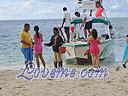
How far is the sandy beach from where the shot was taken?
24.7ft

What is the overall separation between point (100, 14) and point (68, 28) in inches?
97.7

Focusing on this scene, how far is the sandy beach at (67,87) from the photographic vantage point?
754cm

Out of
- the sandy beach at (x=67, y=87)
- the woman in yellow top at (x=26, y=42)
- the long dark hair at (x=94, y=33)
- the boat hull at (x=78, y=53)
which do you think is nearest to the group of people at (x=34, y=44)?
the woman in yellow top at (x=26, y=42)

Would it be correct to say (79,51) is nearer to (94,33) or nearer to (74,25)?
(74,25)

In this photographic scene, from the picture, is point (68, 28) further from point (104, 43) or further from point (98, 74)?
point (98, 74)

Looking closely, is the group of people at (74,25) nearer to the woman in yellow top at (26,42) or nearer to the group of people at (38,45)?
the group of people at (38,45)

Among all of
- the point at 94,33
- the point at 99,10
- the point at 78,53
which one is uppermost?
the point at 99,10

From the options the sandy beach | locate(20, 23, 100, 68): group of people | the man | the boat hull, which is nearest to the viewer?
the sandy beach

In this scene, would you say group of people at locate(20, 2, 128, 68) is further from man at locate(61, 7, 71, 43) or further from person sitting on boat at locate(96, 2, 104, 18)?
person sitting on boat at locate(96, 2, 104, 18)

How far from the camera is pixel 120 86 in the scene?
807 centimetres

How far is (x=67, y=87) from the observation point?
26.6 ft

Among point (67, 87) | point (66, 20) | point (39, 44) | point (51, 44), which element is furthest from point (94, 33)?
point (66, 20)

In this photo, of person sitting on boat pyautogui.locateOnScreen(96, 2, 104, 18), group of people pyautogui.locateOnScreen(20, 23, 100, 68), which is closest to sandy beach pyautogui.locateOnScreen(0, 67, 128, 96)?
group of people pyautogui.locateOnScreen(20, 23, 100, 68)

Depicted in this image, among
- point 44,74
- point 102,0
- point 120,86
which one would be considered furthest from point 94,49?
point 102,0
